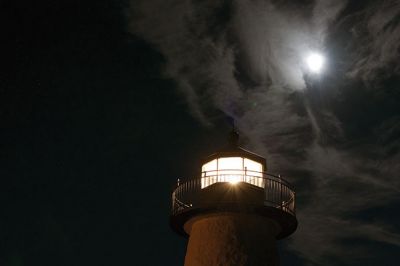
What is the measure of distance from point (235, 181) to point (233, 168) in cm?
45

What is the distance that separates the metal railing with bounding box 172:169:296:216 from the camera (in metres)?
14.1

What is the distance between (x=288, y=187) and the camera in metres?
14.5

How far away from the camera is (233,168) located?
46.9ft

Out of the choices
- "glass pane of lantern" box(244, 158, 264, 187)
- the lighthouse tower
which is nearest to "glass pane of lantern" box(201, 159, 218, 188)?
the lighthouse tower

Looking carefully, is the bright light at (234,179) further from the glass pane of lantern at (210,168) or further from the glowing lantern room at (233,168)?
the glass pane of lantern at (210,168)

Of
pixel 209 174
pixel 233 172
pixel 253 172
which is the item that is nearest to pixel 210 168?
pixel 209 174

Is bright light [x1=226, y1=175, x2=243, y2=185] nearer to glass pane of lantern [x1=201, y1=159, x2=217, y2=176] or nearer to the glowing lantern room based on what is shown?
the glowing lantern room

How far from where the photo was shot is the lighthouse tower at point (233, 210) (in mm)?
13812

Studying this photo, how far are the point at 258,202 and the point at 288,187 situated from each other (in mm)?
1101

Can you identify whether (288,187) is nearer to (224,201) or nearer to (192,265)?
(224,201)

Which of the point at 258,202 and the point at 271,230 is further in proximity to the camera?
the point at 271,230

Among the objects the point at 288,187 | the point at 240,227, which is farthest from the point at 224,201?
the point at 288,187

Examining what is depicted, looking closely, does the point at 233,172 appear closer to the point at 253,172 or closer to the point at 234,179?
the point at 234,179

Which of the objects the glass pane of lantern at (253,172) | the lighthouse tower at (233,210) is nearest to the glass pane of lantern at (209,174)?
the lighthouse tower at (233,210)
